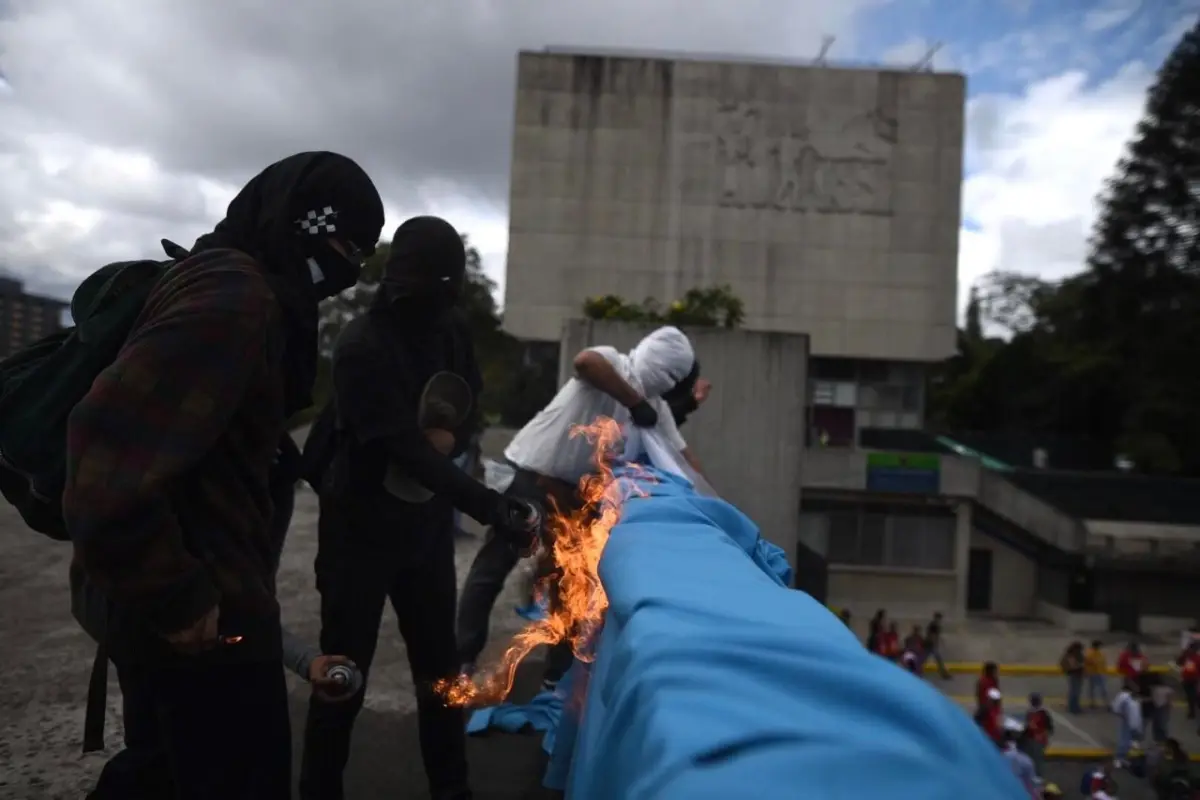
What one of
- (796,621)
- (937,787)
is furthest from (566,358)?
(937,787)

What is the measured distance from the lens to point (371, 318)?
2.48 meters

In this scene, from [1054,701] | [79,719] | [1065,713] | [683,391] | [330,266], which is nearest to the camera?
[330,266]

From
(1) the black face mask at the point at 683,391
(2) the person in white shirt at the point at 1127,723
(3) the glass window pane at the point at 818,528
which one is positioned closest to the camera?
(1) the black face mask at the point at 683,391

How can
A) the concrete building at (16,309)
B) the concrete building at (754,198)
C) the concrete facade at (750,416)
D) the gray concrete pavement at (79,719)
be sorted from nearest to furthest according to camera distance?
the gray concrete pavement at (79,719), the concrete building at (16,309), the concrete facade at (750,416), the concrete building at (754,198)

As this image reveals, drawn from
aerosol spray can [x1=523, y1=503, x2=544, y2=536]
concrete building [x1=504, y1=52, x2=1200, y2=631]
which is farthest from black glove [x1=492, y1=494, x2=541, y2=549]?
concrete building [x1=504, y1=52, x2=1200, y2=631]

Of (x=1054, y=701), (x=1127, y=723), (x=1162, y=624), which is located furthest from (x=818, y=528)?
(x=1127, y=723)

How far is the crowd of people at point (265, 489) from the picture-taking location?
1367 mm

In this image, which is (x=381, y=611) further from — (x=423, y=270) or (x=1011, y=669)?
(x=1011, y=669)

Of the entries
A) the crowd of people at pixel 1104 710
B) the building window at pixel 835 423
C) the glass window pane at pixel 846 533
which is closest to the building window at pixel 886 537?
the glass window pane at pixel 846 533

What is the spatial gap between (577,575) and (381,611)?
0.60 meters

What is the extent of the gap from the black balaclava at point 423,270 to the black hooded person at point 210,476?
47 cm

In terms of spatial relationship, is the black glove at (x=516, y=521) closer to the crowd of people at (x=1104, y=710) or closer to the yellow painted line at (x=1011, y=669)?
the crowd of people at (x=1104, y=710)

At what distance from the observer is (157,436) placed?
1.37 metres

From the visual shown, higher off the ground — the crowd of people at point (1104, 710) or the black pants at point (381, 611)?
the black pants at point (381, 611)
